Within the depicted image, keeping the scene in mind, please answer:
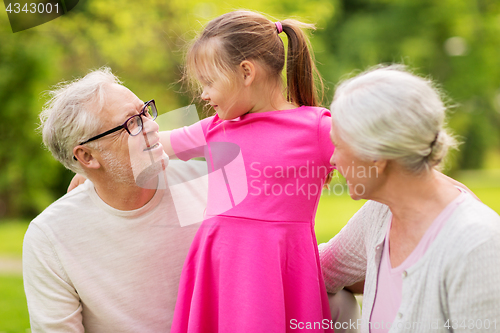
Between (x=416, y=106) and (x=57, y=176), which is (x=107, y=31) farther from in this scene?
(x=416, y=106)

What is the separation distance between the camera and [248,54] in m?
1.87

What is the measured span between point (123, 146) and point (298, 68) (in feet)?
3.08

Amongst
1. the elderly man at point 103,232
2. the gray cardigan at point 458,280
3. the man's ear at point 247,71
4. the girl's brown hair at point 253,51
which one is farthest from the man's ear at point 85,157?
the gray cardigan at point 458,280

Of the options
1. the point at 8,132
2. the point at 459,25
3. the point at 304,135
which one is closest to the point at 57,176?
the point at 8,132

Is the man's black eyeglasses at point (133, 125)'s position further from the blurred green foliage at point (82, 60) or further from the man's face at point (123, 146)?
the blurred green foliage at point (82, 60)

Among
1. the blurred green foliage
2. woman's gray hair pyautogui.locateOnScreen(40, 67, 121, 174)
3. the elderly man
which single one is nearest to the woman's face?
the elderly man

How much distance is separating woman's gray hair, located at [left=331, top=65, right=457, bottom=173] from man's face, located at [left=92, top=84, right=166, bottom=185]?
3.44 ft

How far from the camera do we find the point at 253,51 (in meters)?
1.88

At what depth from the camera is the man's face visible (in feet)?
7.39

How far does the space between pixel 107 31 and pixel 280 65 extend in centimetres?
1073

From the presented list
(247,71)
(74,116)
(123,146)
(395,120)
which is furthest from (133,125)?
(395,120)

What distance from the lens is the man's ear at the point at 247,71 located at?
1869mm

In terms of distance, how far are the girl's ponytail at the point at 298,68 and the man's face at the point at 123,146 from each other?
2.39 feet

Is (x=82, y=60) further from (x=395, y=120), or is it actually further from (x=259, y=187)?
(x=395, y=120)
